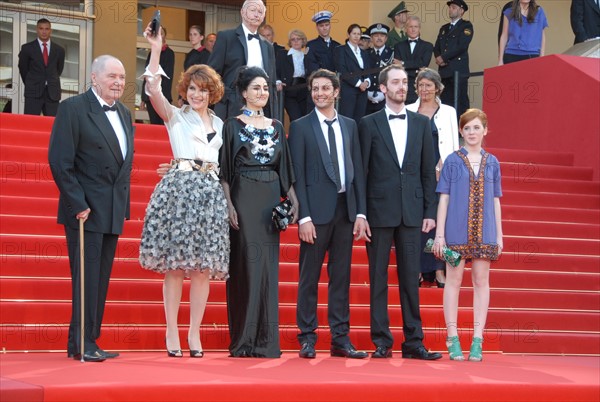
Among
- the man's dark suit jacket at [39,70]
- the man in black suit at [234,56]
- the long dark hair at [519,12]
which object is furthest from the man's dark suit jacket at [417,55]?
the man in black suit at [234,56]

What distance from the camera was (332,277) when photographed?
7.80 meters

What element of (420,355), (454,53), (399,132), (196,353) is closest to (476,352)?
(420,355)

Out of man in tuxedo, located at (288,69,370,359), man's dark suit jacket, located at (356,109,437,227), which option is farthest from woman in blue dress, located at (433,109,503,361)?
man in tuxedo, located at (288,69,370,359)

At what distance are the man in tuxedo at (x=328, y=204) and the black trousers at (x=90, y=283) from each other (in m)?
1.32

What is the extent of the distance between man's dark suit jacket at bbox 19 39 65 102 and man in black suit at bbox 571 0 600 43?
6318 millimetres

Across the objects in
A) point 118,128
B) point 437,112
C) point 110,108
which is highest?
point 437,112

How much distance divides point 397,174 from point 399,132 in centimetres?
30

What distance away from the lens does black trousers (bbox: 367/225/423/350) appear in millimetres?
7723

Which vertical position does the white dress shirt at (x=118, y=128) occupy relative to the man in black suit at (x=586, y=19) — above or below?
below

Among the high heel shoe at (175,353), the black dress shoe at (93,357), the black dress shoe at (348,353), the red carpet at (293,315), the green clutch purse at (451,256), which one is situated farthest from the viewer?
the green clutch purse at (451,256)

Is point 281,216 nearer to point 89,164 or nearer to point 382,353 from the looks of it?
point 382,353

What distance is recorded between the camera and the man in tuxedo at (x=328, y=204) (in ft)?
25.2

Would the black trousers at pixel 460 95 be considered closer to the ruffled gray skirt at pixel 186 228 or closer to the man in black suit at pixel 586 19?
the man in black suit at pixel 586 19

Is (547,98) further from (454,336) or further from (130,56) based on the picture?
(130,56)
